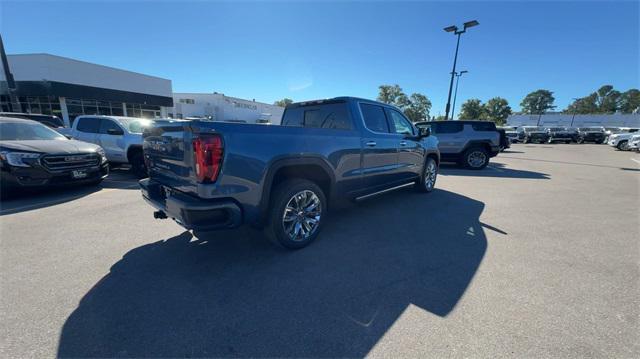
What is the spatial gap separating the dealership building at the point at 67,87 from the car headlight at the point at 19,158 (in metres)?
19.9

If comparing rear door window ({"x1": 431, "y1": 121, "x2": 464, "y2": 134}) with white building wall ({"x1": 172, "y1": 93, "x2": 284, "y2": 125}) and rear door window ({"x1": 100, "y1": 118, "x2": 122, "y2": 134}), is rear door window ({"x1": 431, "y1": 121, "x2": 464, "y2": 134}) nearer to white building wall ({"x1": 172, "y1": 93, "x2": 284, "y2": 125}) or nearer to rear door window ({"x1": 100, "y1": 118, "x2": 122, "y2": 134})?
rear door window ({"x1": 100, "y1": 118, "x2": 122, "y2": 134})

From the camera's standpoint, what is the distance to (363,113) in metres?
4.14

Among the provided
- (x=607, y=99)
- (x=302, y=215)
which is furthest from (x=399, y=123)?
(x=607, y=99)

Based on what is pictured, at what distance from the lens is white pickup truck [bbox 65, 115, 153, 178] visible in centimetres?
736

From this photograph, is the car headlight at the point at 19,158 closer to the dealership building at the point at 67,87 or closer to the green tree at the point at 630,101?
the dealership building at the point at 67,87

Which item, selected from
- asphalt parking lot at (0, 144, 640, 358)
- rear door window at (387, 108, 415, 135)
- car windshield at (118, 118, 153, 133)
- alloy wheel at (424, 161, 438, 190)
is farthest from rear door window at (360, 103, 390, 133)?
car windshield at (118, 118, 153, 133)

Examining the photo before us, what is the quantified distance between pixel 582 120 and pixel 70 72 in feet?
315

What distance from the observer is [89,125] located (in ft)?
26.1

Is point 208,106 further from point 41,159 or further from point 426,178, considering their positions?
point 426,178

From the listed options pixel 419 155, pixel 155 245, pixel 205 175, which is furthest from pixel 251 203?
pixel 419 155

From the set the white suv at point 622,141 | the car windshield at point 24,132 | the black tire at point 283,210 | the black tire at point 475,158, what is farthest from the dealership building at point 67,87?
the white suv at point 622,141

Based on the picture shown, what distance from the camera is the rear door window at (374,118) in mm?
4174

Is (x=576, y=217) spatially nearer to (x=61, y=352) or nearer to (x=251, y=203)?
(x=251, y=203)

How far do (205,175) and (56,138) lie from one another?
20.5 ft
